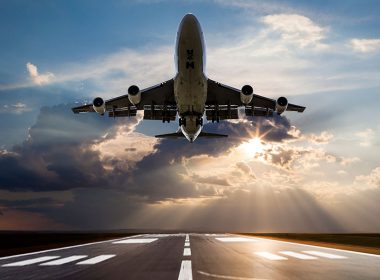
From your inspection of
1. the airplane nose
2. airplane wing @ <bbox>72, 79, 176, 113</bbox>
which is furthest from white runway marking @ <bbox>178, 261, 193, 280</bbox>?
airplane wing @ <bbox>72, 79, 176, 113</bbox>

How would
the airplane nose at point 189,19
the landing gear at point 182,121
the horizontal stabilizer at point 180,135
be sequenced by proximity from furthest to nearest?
the horizontal stabilizer at point 180,135
the landing gear at point 182,121
the airplane nose at point 189,19

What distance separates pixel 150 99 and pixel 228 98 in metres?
6.93

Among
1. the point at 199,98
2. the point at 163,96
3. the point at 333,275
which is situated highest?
the point at 163,96

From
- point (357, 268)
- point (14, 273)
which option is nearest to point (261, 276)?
point (357, 268)

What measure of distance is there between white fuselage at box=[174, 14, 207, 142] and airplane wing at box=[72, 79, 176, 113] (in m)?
3.42

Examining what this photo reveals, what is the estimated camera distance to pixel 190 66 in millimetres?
26188

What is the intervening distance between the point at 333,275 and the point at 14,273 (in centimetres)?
1039

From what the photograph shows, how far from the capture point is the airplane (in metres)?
25.7

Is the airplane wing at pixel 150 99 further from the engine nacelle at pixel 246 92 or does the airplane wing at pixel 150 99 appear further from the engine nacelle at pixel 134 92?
the engine nacelle at pixel 246 92

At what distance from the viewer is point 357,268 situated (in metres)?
14.4

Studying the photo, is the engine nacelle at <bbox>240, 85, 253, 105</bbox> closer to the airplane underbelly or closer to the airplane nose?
the airplane underbelly

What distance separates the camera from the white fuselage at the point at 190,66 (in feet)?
82.2

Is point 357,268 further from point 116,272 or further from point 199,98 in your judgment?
point 199,98

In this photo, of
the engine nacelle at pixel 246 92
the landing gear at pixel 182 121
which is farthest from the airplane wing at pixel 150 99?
the engine nacelle at pixel 246 92
